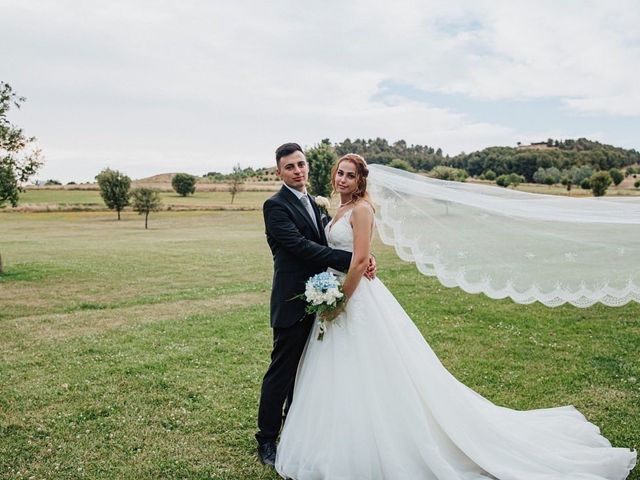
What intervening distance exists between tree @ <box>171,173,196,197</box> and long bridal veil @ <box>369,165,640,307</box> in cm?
7665

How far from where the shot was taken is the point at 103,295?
15.5 metres

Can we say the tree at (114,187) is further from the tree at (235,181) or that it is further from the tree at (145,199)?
the tree at (235,181)

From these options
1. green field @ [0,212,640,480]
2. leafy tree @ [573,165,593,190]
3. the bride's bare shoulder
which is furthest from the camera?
leafy tree @ [573,165,593,190]

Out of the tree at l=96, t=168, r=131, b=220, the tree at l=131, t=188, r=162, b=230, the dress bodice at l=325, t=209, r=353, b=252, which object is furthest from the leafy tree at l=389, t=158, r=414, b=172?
the dress bodice at l=325, t=209, r=353, b=252

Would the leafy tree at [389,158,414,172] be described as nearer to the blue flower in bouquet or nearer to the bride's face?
the bride's face

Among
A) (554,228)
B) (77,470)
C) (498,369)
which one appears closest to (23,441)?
(77,470)

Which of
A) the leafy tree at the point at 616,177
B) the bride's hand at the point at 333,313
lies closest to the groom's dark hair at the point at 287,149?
the bride's hand at the point at 333,313

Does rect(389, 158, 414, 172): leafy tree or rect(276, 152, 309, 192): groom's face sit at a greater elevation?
rect(389, 158, 414, 172): leafy tree

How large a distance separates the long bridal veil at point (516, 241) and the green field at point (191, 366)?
1453 millimetres

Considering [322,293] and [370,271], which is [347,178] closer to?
[370,271]

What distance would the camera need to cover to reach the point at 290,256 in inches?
202

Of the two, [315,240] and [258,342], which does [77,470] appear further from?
[258,342]

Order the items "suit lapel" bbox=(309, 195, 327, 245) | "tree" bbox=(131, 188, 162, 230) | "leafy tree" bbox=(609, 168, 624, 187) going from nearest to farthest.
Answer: "suit lapel" bbox=(309, 195, 327, 245), "tree" bbox=(131, 188, 162, 230), "leafy tree" bbox=(609, 168, 624, 187)

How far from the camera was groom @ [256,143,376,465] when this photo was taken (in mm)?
4949
